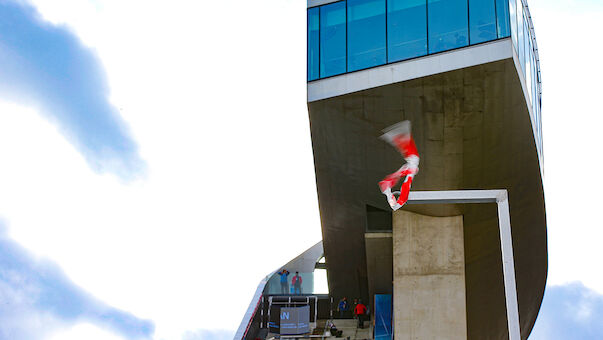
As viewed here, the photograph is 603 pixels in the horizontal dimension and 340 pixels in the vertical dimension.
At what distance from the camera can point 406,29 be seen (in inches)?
846

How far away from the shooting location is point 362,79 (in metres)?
21.4

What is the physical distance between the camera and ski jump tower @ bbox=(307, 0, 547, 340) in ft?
67.6

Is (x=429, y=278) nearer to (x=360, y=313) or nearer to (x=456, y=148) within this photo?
(x=456, y=148)

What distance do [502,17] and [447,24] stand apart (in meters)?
1.55

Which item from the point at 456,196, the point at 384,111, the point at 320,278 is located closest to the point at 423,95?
the point at 384,111

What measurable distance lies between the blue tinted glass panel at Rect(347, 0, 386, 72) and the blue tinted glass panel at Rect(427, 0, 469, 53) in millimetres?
1528

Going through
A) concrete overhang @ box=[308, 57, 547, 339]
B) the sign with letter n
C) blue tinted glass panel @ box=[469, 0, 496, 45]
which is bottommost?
the sign with letter n

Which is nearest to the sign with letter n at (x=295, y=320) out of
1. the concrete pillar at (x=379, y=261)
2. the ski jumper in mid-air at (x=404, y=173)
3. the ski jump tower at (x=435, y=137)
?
the concrete pillar at (x=379, y=261)

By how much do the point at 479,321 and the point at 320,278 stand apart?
915 centimetres

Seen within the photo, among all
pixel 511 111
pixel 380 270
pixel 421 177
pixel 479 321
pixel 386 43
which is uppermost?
pixel 386 43

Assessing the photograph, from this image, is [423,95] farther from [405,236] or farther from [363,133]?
[405,236]

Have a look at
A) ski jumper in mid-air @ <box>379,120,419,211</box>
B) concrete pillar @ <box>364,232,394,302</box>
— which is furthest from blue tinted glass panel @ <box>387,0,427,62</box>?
concrete pillar @ <box>364,232,394,302</box>

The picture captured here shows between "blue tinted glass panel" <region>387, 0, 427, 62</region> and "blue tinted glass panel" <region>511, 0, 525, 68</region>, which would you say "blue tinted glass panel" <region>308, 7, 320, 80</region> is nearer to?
"blue tinted glass panel" <region>387, 0, 427, 62</region>

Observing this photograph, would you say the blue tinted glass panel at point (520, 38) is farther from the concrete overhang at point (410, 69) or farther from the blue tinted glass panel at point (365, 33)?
the blue tinted glass panel at point (365, 33)
